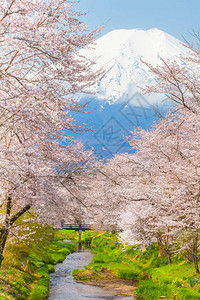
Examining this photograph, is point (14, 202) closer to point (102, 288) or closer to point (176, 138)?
point (176, 138)

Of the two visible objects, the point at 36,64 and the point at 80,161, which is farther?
the point at 80,161

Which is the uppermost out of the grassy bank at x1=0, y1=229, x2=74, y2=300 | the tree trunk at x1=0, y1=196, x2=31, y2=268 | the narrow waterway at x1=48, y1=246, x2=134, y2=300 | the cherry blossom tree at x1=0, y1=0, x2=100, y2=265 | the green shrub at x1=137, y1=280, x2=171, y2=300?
the cherry blossom tree at x1=0, y1=0, x2=100, y2=265

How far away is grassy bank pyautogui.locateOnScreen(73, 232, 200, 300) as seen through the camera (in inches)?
471

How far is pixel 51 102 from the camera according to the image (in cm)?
609

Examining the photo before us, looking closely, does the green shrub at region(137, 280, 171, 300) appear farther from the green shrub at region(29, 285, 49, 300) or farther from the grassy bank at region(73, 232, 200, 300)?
the green shrub at region(29, 285, 49, 300)

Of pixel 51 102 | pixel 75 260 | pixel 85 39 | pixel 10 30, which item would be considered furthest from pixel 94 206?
pixel 75 260

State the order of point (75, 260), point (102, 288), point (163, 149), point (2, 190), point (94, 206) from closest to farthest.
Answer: point (2, 190), point (94, 206), point (163, 149), point (102, 288), point (75, 260)

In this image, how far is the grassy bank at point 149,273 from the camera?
39.3ft

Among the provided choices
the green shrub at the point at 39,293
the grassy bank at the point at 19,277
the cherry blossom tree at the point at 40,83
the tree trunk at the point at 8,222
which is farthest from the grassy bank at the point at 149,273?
the cherry blossom tree at the point at 40,83

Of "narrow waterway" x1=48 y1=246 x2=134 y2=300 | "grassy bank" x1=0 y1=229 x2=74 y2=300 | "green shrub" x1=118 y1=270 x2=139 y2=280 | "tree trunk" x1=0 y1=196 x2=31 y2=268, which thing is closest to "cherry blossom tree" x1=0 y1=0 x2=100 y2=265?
"tree trunk" x1=0 y1=196 x2=31 y2=268

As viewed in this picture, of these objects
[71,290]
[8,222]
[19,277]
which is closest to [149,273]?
[71,290]

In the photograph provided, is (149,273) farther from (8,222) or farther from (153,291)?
(8,222)

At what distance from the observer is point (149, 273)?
1670 centimetres

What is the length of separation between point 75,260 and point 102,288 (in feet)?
38.1
